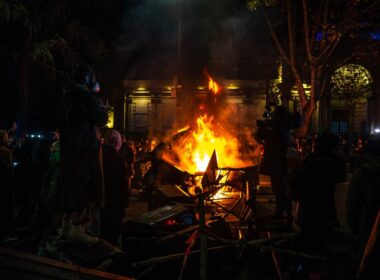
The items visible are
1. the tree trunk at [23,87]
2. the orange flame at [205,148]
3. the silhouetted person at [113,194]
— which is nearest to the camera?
the silhouetted person at [113,194]

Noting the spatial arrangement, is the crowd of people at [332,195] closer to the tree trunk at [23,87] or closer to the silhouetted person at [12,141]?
the silhouetted person at [12,141]

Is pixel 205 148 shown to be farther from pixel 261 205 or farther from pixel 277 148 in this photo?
pixel 277 148

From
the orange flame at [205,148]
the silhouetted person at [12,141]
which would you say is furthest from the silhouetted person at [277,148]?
the silhouetted person at [12,141]

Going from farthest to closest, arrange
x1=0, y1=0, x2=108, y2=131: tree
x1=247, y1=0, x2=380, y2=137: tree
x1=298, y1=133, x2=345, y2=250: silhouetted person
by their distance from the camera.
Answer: x1=0, y1=0, x2=108, y2=131: tree
x1=247, y1=0, x2=380, y2=137: tree
x1=298, y1=133, x2=345, y2=250: silhouetted person

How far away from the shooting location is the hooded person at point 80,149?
3.78 m

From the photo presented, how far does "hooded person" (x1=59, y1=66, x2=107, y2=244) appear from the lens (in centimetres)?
378

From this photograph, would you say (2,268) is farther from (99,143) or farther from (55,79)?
(55,79)

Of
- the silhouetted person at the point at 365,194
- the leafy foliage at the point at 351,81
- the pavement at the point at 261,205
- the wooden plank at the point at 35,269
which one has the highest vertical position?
the leafy foliage at the point at 351,81

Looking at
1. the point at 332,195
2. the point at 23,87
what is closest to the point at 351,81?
the point at 332,195

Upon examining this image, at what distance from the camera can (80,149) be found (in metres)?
3.84

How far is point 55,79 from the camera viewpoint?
21.2m

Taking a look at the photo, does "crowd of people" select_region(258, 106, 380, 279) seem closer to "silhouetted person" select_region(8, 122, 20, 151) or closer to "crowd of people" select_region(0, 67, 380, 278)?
"crowd of people" select_region(0, 67, 380, 278)

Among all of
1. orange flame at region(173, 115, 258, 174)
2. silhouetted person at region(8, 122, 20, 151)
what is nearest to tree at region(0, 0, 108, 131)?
silhouetted person at region(8, 122, 20, 151)

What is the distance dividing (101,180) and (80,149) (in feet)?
1.18
